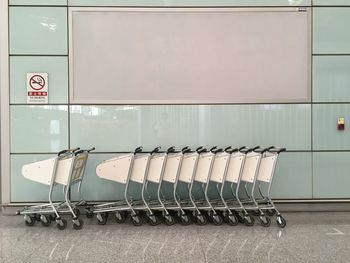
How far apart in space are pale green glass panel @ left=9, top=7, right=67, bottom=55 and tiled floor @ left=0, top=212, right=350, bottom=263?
2562 millimetres

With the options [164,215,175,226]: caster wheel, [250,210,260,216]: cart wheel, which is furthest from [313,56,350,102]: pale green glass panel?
[164,215,175,226]: caster wheel

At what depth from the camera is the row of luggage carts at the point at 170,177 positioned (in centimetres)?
632

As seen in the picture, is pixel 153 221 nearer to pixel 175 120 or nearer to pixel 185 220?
pixel 185 220

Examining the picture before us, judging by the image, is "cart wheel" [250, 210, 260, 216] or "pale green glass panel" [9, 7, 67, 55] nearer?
"cart wheel" [250, 210, 260, 216]

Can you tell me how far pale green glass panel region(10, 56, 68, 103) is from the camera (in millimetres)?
7148

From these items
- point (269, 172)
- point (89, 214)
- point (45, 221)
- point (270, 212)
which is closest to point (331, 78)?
point (269, 172)

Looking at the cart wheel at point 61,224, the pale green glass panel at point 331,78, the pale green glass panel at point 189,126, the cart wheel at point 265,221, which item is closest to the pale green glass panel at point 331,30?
the pale green glass panel at point 331,78

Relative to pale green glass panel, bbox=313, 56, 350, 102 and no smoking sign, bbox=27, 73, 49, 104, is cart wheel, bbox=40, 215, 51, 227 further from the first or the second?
pale green glass panel, bbox=313, 56, 350, 102

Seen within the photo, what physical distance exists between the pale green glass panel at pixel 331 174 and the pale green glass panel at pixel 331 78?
0.87 meters

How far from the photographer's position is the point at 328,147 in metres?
7.42

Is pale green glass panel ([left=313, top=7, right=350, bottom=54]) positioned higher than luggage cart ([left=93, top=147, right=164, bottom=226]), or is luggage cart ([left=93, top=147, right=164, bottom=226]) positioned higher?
pale green glass panel ([left=313, top=7, right=350, bottom=54])

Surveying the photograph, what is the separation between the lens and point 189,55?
285 inches

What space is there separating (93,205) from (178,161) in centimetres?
149

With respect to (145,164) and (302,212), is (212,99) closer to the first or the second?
(145,164)
